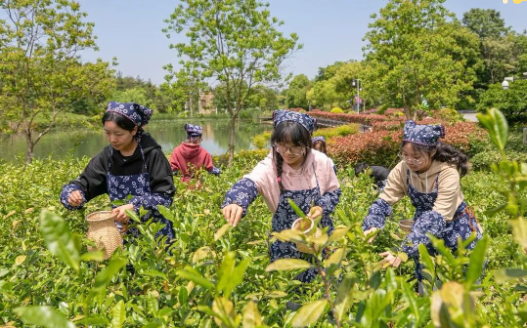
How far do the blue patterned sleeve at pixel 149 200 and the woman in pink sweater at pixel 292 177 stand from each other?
1.86ft

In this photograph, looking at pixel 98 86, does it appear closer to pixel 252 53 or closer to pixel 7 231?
pixel 252 53

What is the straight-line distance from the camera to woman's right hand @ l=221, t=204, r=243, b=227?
156 centimetres

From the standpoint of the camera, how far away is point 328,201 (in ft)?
6.97

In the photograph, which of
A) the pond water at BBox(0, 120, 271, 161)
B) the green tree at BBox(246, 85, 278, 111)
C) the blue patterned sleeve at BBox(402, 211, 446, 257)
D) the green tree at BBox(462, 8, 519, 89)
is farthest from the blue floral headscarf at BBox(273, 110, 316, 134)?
the green tree at BBox(462, 8, 519, 89)

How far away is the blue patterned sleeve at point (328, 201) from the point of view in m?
2.09

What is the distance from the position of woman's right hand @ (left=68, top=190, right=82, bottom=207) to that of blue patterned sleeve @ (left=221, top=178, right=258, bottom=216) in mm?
945

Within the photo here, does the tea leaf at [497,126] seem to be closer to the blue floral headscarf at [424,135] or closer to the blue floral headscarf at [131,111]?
the blue floral headscarf at [424,135]

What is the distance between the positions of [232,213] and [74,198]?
1070 mm

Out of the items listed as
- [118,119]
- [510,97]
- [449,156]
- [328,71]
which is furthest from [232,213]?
[328,71]

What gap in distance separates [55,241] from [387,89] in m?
9.05

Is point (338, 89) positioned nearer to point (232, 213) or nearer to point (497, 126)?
point (232, 213)

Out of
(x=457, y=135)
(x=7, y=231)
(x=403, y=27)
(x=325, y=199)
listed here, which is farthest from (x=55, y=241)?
(x=457, y=135)

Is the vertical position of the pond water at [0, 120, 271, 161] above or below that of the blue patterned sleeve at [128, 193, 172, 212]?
below

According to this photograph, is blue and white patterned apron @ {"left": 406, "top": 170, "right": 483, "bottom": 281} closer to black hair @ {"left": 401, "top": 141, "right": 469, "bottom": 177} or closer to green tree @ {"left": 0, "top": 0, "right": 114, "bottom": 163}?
black hair @ {"left": 401, "top": 141, "right": 469, "bottom": 177}
